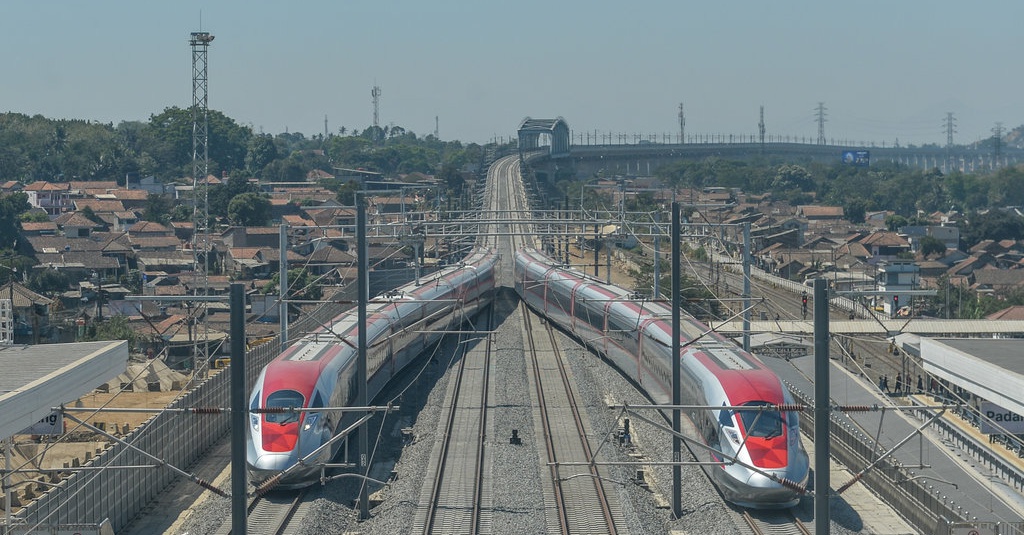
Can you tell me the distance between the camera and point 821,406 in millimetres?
10406

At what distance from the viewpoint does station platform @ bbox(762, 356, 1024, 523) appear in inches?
760

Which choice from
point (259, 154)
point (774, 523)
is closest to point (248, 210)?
point (259, 154)

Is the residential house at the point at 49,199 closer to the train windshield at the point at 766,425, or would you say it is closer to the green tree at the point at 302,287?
the green tree at the point at 302,287

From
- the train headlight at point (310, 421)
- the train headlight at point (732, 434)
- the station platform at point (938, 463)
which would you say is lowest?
the station platform at point (938, 463)

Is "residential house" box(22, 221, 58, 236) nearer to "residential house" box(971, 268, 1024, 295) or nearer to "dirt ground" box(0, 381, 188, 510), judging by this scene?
"dirt ground" box(0, 381, 188, 510)

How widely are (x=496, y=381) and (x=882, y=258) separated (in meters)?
40.9

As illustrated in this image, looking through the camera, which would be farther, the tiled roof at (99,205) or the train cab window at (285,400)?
the tiled roof at (99,205)

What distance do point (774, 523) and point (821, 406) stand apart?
7828mm

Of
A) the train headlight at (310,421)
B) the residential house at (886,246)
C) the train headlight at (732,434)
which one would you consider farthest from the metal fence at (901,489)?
the residential house at (886,246)

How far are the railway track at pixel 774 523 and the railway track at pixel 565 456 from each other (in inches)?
74.3

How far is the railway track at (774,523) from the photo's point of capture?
17.3 meters

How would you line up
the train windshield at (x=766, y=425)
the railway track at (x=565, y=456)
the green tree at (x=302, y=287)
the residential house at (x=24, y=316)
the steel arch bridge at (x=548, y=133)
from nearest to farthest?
the railway track at (x=565, y=456), the train windshield at (x=766, y=425), the residential house at (x=24, y=316), the green tree at (x=302, y=287), the steel arch bridge at (x=548, y=133)

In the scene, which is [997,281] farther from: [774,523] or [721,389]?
[774,523]

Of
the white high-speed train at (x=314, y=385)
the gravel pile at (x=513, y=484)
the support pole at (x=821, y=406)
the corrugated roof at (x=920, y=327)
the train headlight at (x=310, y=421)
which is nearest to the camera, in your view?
the support pole at (x=821, y=406)
